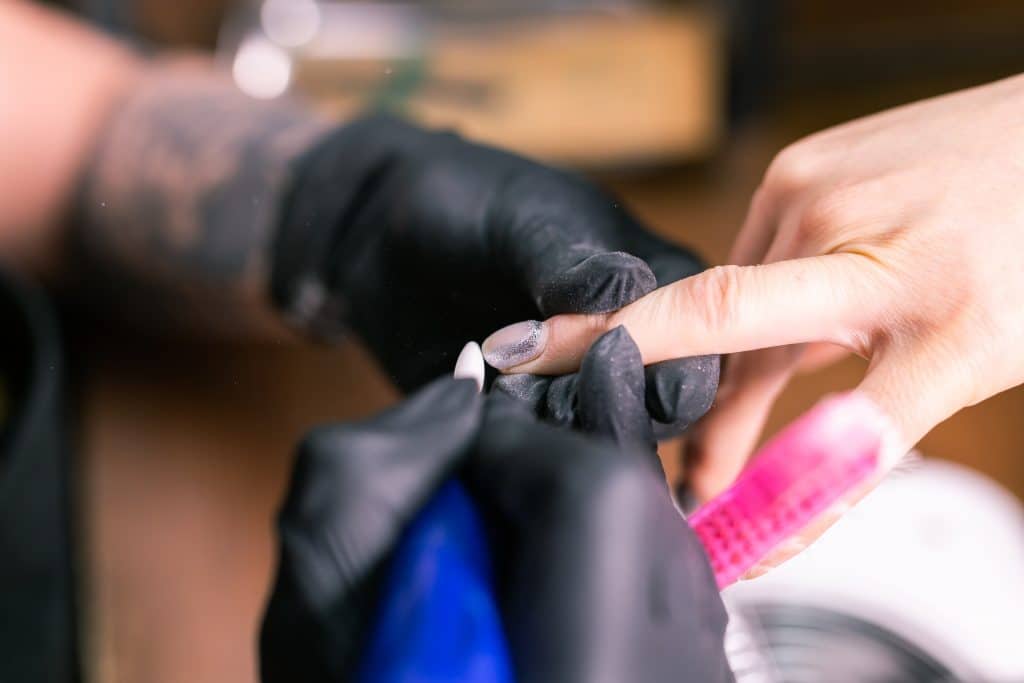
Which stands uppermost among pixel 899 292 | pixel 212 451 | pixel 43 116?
pixel 43 116

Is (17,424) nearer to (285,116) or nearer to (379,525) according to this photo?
(285,116)

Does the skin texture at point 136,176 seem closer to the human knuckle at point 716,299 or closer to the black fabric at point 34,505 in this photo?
the black fabric at point 34,505

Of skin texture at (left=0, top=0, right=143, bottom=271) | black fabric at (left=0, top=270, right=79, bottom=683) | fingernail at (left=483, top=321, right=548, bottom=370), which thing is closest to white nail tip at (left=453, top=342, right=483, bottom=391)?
fingernail at (left=483, top=321, right=548, bottom=370)

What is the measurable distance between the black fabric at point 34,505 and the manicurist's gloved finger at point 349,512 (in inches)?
13.7

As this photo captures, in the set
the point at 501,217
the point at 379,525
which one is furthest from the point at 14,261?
the point at 379,525

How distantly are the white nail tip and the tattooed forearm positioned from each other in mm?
359

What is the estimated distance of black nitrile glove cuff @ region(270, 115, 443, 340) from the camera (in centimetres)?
60

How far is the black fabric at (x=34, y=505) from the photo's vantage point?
0.59m

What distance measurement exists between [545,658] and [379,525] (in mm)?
67

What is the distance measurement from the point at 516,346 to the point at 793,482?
0.38 feet

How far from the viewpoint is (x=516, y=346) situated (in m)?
0.37

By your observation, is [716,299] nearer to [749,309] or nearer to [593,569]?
[749,309]

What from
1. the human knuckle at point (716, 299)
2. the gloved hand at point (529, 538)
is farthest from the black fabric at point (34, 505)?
the human knuckle at point (716, 299)

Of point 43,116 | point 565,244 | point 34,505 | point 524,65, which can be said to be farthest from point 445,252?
point 524,65
